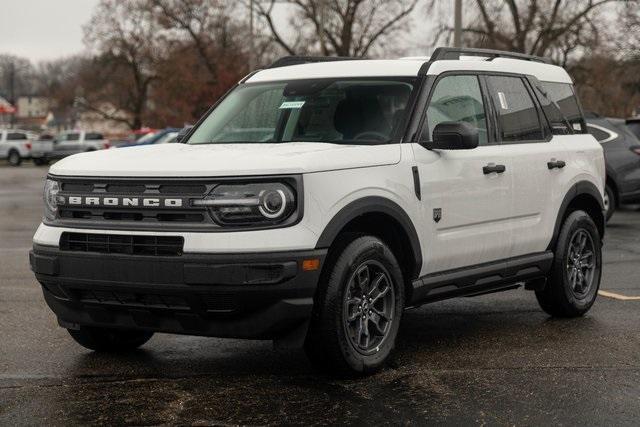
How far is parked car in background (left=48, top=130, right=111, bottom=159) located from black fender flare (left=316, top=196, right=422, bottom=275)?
162 ft

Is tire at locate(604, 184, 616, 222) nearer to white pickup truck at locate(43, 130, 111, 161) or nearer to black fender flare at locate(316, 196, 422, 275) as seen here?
black fender flare at locate(316, 196, 422, 275)

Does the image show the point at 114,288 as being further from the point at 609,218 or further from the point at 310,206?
the point at 609,218

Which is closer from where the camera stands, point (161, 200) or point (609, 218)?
point (161, 200)

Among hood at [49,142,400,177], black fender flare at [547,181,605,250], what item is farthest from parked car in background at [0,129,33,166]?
hood at [49,142,400,177]

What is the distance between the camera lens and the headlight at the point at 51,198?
596cm

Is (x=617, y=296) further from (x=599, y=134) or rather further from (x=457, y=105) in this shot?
(x=599, y=134)

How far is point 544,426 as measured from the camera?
4945 millimetres

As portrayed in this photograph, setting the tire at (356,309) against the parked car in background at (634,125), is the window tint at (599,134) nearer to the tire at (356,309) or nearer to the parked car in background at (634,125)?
the parked car in background at (634,125)

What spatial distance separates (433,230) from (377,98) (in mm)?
889

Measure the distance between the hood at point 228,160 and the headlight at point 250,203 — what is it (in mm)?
76

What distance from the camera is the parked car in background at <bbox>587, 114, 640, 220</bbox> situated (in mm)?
16719

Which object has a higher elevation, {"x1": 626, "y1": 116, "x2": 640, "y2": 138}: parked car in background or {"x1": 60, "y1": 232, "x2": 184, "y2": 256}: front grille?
{"x1": 60, "y1": 232, "x2": 184, "y2": 256}: front grille

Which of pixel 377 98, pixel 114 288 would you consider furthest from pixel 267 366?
pixel 377 98

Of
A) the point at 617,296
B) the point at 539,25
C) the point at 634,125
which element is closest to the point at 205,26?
the point at 539,25
